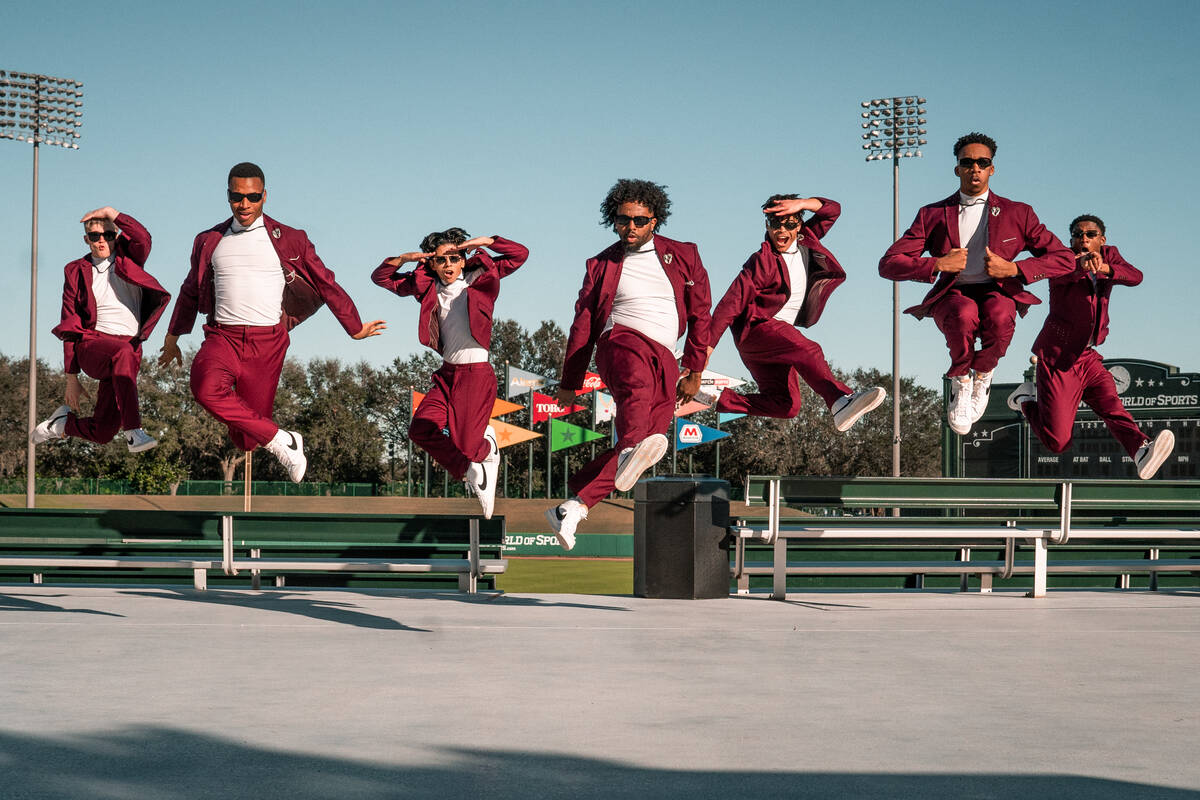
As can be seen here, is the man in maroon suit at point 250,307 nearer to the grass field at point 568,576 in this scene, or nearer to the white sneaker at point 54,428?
the white sneaker at point 54,428

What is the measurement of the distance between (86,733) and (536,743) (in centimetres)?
158

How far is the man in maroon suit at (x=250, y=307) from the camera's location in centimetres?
786

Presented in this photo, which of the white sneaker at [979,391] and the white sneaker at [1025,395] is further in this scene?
the white sneaker at [1025,395]

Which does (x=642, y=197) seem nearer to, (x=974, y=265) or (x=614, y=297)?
(x=614, y=297)

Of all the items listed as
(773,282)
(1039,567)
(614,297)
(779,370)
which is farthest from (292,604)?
(1039,567)

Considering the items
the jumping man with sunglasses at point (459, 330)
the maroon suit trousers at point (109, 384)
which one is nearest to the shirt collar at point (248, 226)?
the jumping man with sunglasses at point (459, 330)

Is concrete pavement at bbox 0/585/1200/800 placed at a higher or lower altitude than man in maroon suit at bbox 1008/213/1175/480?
lower

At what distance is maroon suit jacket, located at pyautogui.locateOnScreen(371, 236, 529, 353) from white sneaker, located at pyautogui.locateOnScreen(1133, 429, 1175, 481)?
5090mm

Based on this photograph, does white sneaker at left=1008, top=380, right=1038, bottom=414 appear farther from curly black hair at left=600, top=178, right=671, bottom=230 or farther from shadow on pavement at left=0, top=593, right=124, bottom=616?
shadow on pavement at left=0, top=593, right=124, bottom=616

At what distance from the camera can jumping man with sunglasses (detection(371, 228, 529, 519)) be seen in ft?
28.4

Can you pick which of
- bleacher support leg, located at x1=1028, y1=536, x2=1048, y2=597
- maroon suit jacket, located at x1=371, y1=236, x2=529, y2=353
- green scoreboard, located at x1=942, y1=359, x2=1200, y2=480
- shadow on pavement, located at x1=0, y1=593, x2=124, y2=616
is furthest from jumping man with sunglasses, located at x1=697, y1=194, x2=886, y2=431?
green scoreboard, located at x1=942, y1=359, x2=1200, y2=480

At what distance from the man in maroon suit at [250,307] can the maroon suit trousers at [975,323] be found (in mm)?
4207

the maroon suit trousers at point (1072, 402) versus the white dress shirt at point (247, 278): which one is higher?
the white dress shirt at point (247, 278)

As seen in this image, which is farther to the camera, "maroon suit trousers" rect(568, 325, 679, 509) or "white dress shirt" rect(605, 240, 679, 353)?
"white dress shirt" rect(605, 240, 679, 353)
